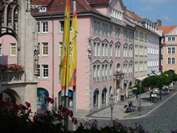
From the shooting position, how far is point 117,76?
3991 cm

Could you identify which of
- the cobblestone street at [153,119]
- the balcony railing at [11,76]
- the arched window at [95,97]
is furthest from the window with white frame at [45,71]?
the balcony railing at [11,76]

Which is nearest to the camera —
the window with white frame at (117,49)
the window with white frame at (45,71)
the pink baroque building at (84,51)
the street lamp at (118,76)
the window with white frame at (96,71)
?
the pink baroque building at (84,51)

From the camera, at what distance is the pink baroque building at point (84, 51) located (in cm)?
3159

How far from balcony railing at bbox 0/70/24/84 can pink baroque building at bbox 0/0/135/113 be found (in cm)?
1325

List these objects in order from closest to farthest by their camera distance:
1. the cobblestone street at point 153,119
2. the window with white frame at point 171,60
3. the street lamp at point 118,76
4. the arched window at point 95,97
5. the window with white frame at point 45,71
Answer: the cobblestone street at point 153,119, the arched window at point 95,97, the window with white frame at point 45,71, the street lamp at point 118,76, the window with white frame at point 171,60

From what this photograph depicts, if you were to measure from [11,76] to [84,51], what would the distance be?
570 inches

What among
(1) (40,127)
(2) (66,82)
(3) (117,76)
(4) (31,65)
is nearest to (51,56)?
(3) (117,76)

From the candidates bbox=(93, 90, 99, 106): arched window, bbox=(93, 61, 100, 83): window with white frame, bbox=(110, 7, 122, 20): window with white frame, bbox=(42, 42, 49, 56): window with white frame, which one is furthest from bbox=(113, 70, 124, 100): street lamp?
bbox=(42, 42, 49, 56): window with white frame

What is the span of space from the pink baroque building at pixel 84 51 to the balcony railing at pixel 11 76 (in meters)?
13.2

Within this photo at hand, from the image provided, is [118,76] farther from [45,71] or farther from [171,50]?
[171,50]

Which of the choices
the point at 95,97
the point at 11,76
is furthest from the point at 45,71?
the point at 11,76

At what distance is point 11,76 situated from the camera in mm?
17953

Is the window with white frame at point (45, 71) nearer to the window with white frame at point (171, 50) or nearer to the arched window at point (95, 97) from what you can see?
the arched window at point (95, 97)

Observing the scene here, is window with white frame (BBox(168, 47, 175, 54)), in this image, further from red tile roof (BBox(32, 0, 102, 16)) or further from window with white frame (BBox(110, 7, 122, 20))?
red tile roof (BBox(32, 0, 102, 16))
